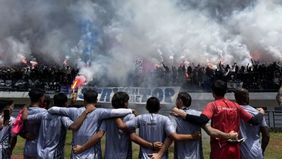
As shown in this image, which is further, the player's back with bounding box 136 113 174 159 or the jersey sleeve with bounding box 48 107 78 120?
the jersey sleeve with bounding box 48 107 78 120

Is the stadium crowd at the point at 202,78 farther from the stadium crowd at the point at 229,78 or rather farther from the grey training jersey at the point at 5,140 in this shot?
the grey training jersey at the point at 5,140

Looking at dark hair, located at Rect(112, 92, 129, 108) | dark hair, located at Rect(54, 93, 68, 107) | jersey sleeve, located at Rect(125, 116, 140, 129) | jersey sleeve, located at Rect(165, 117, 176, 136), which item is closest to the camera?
jersey sleeve, located at Rect(165, 117, 176, 136)

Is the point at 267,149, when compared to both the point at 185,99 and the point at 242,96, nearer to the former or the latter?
the point at 242,96

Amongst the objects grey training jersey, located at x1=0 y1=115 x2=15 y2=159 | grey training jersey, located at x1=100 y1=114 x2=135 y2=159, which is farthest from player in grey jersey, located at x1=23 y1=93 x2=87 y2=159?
grey training jersey, located at x1=100 y1=114 x2=135 y2=159

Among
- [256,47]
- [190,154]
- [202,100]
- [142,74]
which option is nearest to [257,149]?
[190,154]

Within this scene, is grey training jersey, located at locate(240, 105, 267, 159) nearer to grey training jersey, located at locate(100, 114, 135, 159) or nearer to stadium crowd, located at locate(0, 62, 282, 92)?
grey training jersey, located at locate(100, 114, 135, 159)

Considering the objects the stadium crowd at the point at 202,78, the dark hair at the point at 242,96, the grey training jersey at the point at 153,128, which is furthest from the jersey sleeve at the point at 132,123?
the stadium crowd at the point at 202,78

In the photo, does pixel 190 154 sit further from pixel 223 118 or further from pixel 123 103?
pixel 123 103

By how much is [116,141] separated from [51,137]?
1.11m

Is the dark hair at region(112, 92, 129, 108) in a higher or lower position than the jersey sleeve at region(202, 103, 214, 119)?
higher

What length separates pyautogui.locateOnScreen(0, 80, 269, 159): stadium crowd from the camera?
221 inches

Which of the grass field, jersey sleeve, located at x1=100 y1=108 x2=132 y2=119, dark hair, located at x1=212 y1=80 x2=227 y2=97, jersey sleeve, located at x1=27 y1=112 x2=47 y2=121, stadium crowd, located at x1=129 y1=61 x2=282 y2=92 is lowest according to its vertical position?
the grass field

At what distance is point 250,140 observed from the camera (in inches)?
237

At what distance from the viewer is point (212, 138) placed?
18.6 feet
